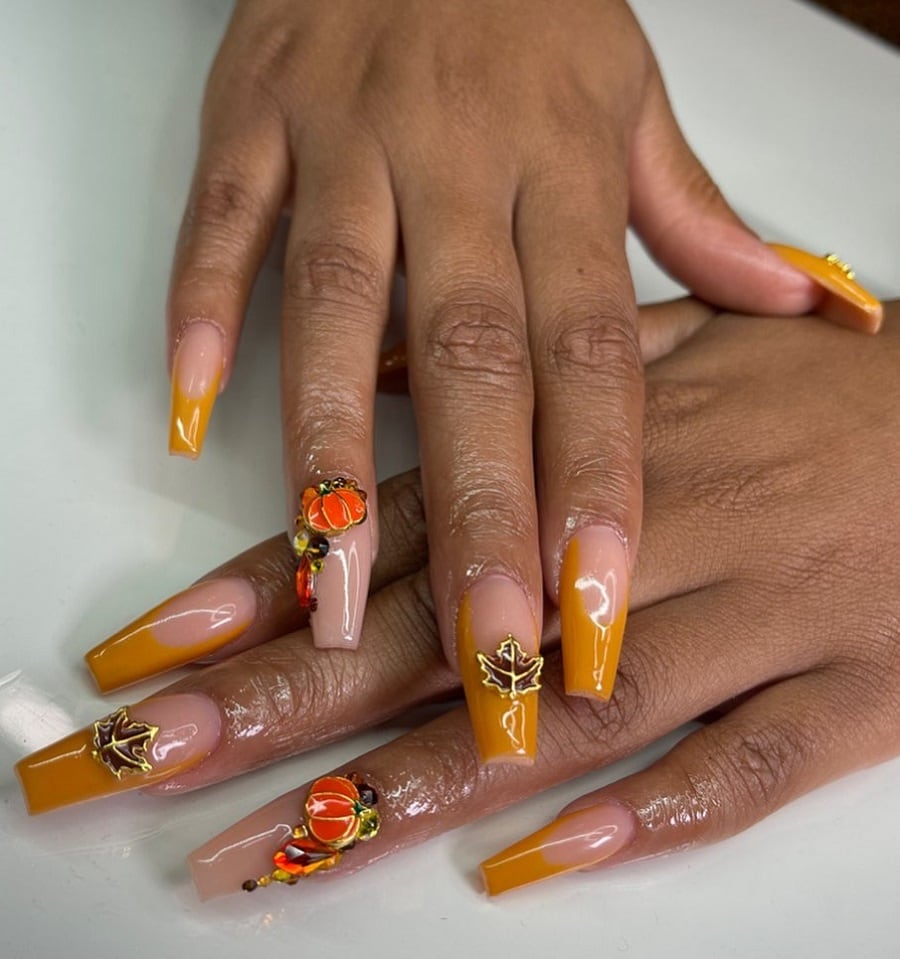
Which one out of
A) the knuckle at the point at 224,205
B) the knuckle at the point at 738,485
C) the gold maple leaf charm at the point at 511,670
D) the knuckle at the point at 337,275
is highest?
the knuckle at the point at 224,205

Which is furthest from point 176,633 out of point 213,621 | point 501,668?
point 501,668

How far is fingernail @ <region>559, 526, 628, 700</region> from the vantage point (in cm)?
69

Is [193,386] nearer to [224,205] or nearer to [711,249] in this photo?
[224,205]

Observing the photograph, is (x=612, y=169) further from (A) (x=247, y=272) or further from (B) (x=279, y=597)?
(B) (x=279, y=597)

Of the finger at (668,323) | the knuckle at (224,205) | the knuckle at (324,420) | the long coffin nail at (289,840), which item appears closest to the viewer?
the long coffin nail at (289,840)

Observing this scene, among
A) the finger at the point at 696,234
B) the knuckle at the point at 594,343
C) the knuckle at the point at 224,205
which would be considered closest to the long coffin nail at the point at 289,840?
the knuckle at the point at 594,343

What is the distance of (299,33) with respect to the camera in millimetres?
965

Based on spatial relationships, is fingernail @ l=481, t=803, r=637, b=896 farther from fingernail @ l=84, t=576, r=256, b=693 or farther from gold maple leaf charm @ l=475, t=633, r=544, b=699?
fingernail @ l=84, t=576, r=256, b=693

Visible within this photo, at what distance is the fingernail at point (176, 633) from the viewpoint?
0.72m

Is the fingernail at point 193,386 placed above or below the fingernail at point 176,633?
above

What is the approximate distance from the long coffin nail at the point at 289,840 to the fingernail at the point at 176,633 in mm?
125

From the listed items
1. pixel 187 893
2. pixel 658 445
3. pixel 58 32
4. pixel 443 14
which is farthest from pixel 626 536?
pixel 58 32

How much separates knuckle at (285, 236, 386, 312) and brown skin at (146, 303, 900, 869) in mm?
148

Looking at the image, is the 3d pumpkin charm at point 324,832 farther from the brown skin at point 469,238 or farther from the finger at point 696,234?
the finger at point 696,234
